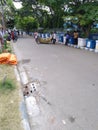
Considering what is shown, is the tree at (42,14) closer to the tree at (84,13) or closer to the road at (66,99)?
the tree at (84,13)

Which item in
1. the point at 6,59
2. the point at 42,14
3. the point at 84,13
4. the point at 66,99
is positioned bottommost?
the point at 66,99

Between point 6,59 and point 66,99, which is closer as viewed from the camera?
point 66,99

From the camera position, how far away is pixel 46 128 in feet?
12.7

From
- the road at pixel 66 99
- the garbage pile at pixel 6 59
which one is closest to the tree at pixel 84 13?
the garbage pile at pixel 6 59

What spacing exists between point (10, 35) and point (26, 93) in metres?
24.4

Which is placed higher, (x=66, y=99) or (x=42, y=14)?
(x=42, y=14)

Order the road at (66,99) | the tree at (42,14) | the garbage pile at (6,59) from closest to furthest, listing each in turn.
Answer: the road at (66,99) < the garbage pile at (6,59) < the tree at (42,14)

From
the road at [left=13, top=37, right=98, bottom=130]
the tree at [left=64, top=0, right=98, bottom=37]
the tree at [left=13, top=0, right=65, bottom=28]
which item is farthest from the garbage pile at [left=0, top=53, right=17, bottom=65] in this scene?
the tree at [left=13, top=0, right=65, bottom=28]

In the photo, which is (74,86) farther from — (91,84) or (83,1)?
(83,1)

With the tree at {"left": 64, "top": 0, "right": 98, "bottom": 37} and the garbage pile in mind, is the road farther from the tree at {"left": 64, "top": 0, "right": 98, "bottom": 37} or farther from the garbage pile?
the tree at {"left": 64, "top": 0, "right": 98, "bottom": 37}

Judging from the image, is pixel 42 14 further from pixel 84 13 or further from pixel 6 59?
pixel 6 59

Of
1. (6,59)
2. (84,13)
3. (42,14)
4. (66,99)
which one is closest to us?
(66,99)

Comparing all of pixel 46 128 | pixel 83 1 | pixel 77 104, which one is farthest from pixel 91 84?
pixel 83 1

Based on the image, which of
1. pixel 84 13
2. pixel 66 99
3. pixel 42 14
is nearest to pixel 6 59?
pixel 66 99
